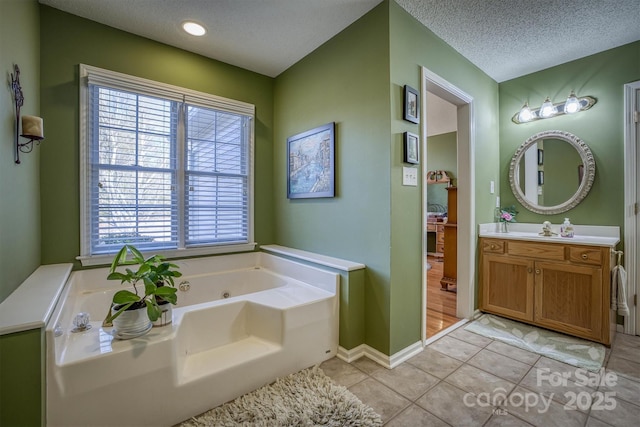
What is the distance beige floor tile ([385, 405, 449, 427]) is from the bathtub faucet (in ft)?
6.34

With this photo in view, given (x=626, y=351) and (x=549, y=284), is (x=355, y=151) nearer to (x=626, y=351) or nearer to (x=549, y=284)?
(x=549, y=284)

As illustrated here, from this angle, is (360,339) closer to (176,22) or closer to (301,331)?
(301,331)

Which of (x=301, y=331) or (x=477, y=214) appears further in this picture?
(x=477, y=214)

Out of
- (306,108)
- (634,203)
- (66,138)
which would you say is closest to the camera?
(66,138)

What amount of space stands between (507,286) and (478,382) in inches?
51.7

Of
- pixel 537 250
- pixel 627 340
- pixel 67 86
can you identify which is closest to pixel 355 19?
pixel 67 86

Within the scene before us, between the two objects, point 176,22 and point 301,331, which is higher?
point 176,22

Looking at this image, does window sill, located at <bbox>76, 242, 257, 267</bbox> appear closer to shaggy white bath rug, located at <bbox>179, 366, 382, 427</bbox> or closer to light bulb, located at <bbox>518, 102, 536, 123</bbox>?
shaggy white bath rug, located at <bbox>179, 366, 382, 427</bbox>

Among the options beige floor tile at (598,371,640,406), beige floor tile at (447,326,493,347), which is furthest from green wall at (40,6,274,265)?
beige floor tile at (598,371,640,406)

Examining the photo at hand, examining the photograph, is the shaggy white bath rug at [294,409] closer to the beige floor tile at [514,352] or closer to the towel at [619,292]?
the beige floor tile at [514,352]

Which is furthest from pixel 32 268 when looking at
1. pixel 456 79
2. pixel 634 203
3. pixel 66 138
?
pixel 634 203

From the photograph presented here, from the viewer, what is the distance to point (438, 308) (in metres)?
3.07

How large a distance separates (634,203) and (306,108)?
9.83 feet

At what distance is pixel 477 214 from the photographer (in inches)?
113
